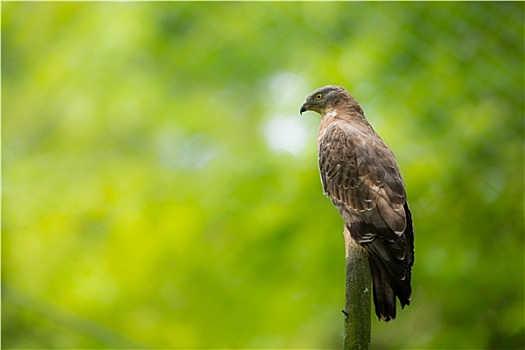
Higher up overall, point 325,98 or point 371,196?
point 325,98

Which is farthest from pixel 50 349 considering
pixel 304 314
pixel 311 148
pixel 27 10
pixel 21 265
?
pixel 27 10

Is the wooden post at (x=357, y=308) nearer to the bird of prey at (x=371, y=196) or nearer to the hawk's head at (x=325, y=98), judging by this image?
the bird of prey at (x=371, y=196)

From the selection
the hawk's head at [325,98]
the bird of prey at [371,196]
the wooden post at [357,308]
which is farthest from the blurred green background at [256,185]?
the wooden post at [357,308]

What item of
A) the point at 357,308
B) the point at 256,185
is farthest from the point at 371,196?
the point at 256,185

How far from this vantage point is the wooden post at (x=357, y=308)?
2.30 meters

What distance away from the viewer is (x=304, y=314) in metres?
4.28

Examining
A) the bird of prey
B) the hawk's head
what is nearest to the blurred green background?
the hawk's head

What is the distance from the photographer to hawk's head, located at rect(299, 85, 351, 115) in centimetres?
376

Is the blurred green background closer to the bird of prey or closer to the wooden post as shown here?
the bird of prey

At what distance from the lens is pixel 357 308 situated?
7.75 feet

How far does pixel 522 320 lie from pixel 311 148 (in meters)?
1.44

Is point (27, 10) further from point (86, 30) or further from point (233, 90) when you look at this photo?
point (233, 90)

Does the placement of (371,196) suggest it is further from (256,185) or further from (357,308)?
(256,185)

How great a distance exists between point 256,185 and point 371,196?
4.39 feet
